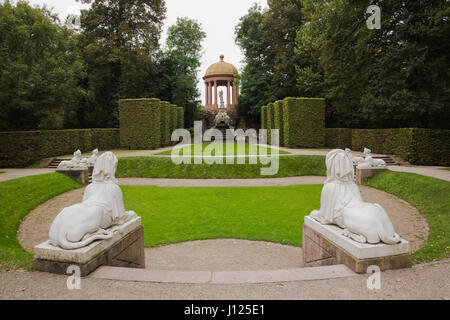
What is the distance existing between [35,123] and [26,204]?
57.7 feet

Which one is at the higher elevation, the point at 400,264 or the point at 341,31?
the point at 341,31

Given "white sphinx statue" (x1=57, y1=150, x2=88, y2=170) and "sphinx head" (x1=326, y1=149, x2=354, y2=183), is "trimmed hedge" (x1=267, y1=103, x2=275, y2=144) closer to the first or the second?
"white sphinx statue" (x1=57, y1=150, x2=88, y2=170)

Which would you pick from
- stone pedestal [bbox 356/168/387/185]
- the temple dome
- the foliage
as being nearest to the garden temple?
the temple dome

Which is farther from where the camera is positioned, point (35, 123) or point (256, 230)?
point (35, 123)

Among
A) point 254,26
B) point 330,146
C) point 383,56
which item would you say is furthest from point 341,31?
point 254,26

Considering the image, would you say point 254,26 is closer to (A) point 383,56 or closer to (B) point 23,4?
(A) point 383,56

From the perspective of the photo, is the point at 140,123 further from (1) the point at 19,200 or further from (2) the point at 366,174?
(2) the point at 366,174

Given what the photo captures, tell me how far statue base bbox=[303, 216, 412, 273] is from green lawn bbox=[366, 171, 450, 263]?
94 cm

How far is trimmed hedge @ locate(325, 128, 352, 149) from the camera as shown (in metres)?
29.8

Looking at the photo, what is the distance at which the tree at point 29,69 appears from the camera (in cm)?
2288

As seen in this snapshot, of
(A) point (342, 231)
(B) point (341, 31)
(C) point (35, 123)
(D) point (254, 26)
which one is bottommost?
(A) point (342, 231)

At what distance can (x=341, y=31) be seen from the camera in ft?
79.0

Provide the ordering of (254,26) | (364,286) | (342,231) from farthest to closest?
(254,26), (342,231), (364,286)

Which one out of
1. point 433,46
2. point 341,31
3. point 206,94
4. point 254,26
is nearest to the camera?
point 433,46
